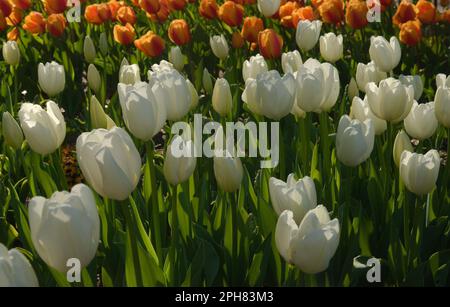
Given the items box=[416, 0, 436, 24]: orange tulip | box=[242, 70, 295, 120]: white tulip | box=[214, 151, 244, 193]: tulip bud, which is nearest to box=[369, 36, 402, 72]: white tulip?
box=[242, 70, 295, 120]: white tulip

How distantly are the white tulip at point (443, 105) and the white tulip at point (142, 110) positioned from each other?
3.02 ft

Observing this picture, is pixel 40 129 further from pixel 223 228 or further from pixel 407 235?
pixel 407 235

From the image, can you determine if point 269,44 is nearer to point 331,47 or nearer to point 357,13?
point 331,47

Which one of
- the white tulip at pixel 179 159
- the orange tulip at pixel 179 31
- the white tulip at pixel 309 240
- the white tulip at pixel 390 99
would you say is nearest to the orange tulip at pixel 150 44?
the orange tulip at pixel 179 31

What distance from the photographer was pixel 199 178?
2682 millimetres

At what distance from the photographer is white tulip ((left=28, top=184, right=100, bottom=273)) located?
1.39m

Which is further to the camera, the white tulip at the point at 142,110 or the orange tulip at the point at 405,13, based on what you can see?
the orange tulip at the point at 405,13

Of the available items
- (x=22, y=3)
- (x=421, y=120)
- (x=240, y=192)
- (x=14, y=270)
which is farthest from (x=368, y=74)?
(x=22, y=3)

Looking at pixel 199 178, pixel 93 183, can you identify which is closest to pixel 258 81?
pixel 199 178

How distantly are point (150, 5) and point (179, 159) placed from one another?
2789mm

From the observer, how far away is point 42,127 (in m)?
2.11

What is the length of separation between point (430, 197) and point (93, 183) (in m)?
1.29

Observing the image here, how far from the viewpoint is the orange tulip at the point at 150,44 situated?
3.97m

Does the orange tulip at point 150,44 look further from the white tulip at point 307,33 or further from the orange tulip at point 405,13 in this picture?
the orange tulip at point 405,13
